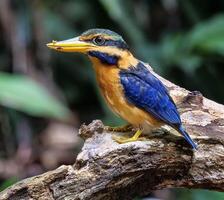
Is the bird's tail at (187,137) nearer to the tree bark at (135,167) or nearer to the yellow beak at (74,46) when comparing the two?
the tree bark at (135,167)

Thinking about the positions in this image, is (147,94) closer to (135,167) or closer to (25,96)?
(135,167)

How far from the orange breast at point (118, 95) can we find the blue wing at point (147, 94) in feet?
0.07

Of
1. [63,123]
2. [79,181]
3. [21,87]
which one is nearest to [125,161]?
[79,181]

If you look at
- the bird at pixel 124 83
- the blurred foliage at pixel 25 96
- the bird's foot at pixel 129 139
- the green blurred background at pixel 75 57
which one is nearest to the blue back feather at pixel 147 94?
the bird at pixel 124 83

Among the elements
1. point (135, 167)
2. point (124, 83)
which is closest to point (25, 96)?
point (124, 83)

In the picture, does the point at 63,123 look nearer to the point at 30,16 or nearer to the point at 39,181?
the point at 30,16

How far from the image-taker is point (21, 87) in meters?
4.37

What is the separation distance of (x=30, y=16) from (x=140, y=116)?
3.07 m

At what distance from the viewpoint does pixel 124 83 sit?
139 inches

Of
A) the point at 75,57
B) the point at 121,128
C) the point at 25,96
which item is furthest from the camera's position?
the point at 75,57

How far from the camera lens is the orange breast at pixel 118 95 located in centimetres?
353

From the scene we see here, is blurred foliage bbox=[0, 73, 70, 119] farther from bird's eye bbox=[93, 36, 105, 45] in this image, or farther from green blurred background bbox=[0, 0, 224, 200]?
green blurred background bbox=[0, 0, 224, 200]

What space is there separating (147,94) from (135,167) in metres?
0.38

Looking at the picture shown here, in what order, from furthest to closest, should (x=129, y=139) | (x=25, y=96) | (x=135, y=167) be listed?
(x=25, y=96)
(x=129, y=139)
(x=135, y=167)
